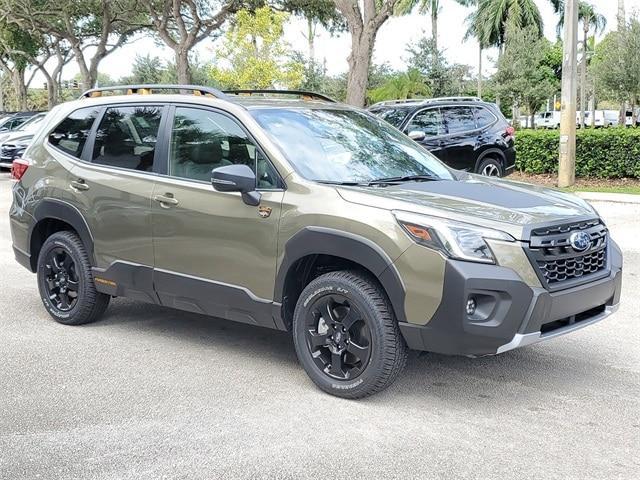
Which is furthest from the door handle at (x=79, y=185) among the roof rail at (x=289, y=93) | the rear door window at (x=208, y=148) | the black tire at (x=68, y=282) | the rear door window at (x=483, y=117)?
the rear door window at (x=483, y=117)

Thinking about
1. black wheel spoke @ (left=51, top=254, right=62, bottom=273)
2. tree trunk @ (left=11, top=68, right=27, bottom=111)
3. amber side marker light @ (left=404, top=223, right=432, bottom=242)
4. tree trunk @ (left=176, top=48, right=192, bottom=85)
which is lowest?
black wheel spoke @ (left=51, top=254, right=62, bottom=273)

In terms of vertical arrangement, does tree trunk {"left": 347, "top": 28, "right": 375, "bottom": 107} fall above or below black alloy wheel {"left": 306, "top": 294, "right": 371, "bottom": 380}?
above

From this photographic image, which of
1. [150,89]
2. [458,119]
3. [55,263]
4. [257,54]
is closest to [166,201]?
[150,89]

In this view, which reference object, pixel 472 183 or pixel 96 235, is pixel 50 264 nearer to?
pixel 96 235

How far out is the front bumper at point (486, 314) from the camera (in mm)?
3803

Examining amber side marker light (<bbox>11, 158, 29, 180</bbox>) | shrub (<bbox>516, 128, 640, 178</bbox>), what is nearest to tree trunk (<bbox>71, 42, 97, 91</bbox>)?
shrub (<bbox>516, 128, 640, 178</bbox>)

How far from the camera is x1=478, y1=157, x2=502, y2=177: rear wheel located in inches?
533

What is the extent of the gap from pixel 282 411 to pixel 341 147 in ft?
6.01

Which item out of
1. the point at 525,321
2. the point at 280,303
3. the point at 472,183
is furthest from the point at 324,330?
the point at 472,183

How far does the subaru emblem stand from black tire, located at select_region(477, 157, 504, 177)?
9.45 meters

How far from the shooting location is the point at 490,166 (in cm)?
1362

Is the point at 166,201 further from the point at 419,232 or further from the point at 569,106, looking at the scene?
the point at 569,106

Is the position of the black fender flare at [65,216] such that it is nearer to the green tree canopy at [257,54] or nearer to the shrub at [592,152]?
the shrub at [592,152]

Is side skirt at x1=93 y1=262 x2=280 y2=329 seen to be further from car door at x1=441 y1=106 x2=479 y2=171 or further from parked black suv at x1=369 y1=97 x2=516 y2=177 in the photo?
car door at x1=441 y1=106 x2=479 y2=171
